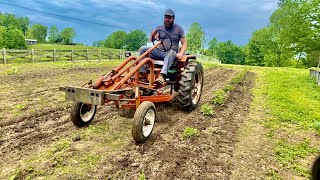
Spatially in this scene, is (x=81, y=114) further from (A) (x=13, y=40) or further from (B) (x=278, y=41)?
(A) (x=13, y=40)

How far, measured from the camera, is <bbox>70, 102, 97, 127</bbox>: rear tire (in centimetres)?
493

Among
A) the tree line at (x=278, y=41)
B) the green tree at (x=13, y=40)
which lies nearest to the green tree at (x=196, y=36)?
the tree line at (x=278, y=41)

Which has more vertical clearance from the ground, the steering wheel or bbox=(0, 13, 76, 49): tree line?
bbox=(0, 13, 76, 49): tree line

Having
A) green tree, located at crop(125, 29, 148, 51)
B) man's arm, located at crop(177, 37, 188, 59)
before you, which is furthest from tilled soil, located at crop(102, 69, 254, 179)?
green tree, located at crop(125, 29, 148, 51)

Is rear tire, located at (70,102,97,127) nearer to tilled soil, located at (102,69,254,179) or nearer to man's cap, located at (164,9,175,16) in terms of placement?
tilled soil, located at (102,69,254,179)

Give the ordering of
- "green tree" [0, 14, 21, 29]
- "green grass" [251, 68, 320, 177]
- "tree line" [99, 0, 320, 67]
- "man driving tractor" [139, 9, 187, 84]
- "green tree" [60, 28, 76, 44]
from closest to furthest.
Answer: "green grass" [251, 68, 320, 177] → "man driving tractor" [139, 9, 187, 84] → "tree line" [99, 0, 320, 67] → "green tree" [0, 14, 21, 29] → "green tree" [60, 28, 76, 44]

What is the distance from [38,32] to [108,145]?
146 metres

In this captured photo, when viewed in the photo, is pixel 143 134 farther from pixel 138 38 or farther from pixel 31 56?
pixel 138 38

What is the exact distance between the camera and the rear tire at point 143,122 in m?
4.30

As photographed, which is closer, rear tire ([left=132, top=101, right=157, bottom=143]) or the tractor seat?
rear tire ([left=132, top=101, right=157, bottom=143])

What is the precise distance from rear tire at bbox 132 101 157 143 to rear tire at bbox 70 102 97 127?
1211mm

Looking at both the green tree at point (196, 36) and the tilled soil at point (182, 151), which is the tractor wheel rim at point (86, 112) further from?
the green tree at point (196, 36)

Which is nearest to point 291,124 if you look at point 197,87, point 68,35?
point 197,87

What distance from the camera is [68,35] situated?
12300 centimetres
